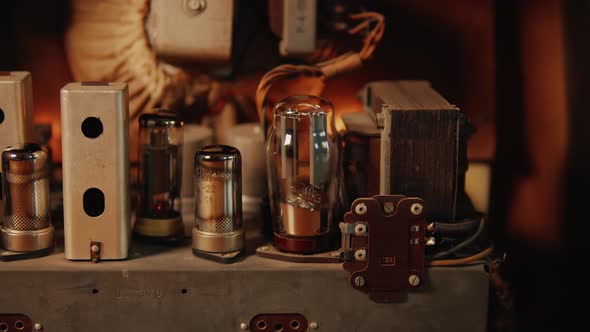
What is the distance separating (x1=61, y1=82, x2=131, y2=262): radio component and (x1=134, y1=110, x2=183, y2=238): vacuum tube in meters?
0.12

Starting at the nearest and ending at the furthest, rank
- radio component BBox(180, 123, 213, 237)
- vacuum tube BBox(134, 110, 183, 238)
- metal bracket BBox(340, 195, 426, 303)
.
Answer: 1. metal bracket BBox(340, 195, 426, 303)
2. vacuum tube BBox(134, 110, 183, 238)
3. radio component BBox(180, 123, 213, 237)

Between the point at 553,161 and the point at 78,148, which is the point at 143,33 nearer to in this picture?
the point at 78,148

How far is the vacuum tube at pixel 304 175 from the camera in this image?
138 centimetres

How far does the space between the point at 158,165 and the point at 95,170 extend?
201 mm

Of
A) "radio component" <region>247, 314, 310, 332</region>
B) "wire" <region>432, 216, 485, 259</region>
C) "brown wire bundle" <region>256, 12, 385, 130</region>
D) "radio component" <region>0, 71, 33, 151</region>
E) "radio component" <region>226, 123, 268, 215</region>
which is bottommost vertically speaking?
"radio component" <region>247, 314, 310, 332</region>

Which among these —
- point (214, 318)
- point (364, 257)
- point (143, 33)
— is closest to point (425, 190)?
point (364, 257)

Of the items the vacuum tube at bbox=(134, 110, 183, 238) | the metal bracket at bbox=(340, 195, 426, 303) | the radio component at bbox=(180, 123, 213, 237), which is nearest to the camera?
the metal bracket at bbox=(340, 195, 426, 303)

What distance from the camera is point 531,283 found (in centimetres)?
181

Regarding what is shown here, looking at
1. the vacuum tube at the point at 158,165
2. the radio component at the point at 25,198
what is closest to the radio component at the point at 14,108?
the radio component at the point at 25,198

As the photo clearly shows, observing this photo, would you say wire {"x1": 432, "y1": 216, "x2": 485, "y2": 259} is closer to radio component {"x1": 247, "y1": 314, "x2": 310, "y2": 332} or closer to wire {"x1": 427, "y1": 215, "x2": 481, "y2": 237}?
wire {"x1": 427, "y1": 215, "x2": 481, "y2": 237}

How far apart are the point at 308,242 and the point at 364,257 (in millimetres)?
98

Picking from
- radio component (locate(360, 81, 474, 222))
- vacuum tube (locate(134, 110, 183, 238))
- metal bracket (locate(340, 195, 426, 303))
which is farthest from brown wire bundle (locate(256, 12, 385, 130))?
metal bracket (locate(340, 195, 426, 303))

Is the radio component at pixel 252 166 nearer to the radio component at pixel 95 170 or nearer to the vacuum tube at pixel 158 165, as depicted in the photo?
the vacuum tube at pixel 158 165

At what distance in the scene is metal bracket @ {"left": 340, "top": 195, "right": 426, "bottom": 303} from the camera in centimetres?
132
